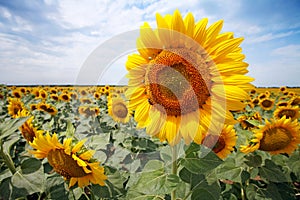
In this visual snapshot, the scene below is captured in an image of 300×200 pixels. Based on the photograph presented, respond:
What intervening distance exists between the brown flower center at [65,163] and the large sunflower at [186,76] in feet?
3.03

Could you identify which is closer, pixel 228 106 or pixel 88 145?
pixel 228 106

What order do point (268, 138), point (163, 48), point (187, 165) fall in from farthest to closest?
point (268, 138)
point (163, 48)
point (187, 165)

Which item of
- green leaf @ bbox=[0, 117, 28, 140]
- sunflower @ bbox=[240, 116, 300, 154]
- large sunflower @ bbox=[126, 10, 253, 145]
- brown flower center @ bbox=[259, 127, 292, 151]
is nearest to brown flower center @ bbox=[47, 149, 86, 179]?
green leaf @ bbox=[0, 117, 28, 140]

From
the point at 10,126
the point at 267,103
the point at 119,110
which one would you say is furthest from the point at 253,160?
the point at 267,103

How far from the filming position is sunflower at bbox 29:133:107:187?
7.18 feet

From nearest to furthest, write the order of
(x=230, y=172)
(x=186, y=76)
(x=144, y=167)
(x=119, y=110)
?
(x=186, y=76) < (x=144, y=167) < (x=230, y=172) < (x=119, y=110)

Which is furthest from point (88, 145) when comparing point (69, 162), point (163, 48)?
point (163, 48)

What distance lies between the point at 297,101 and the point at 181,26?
1009 centimetres

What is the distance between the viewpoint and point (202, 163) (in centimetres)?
173

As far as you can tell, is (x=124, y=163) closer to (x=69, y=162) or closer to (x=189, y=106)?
(x=69, y=162)

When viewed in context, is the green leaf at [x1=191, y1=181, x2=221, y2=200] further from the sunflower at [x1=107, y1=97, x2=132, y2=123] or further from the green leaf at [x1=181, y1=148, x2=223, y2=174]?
the sunflower at [x1=107, y1=97, x2=132, y2=123]

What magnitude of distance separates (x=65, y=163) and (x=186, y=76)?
1484 millimetres

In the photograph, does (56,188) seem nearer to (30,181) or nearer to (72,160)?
(30,181)

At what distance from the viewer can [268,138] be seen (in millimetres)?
3027
